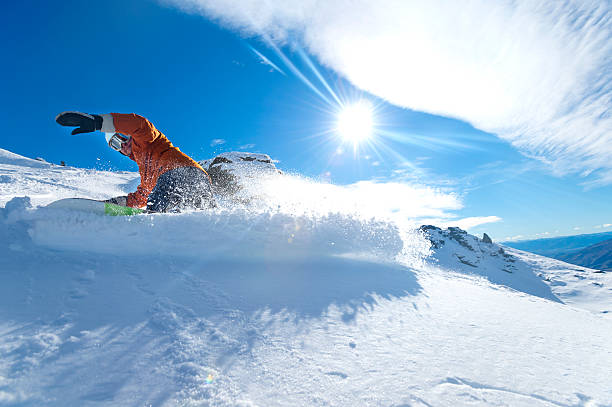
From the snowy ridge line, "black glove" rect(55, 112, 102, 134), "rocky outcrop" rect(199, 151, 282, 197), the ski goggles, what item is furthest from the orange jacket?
"rocky outcrop" rect(199, 151, 282, 197)

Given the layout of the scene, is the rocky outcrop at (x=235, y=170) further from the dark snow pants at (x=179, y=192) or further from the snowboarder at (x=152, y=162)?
the dark snow pants at (x=179, y=192)

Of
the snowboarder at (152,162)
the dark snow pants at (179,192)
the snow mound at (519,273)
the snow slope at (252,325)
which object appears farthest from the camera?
the snow mound at (519,273)

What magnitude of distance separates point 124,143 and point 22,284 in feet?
10.6

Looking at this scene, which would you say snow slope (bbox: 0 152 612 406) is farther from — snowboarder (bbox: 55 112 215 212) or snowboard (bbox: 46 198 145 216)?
snowboarder (bbox: 55 112 215 212)

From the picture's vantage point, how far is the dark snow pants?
4109 mm

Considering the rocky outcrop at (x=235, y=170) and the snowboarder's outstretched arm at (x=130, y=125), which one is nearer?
the snowboarder's outstretched arm at (x=130, y=125)

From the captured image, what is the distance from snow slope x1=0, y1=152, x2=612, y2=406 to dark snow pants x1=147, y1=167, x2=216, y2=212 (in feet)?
4.18

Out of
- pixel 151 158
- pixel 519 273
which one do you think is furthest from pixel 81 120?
pixel 519 273

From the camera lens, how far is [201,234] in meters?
2.88

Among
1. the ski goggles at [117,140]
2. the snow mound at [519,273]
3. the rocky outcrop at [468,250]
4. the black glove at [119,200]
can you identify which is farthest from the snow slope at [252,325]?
the rocky outcrop at [468,250]

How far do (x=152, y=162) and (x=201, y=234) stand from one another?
2351mm

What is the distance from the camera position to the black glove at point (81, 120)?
384cm

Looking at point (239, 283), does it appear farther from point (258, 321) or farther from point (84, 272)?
point (84, 272)

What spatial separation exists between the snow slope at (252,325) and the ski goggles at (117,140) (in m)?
1.92
